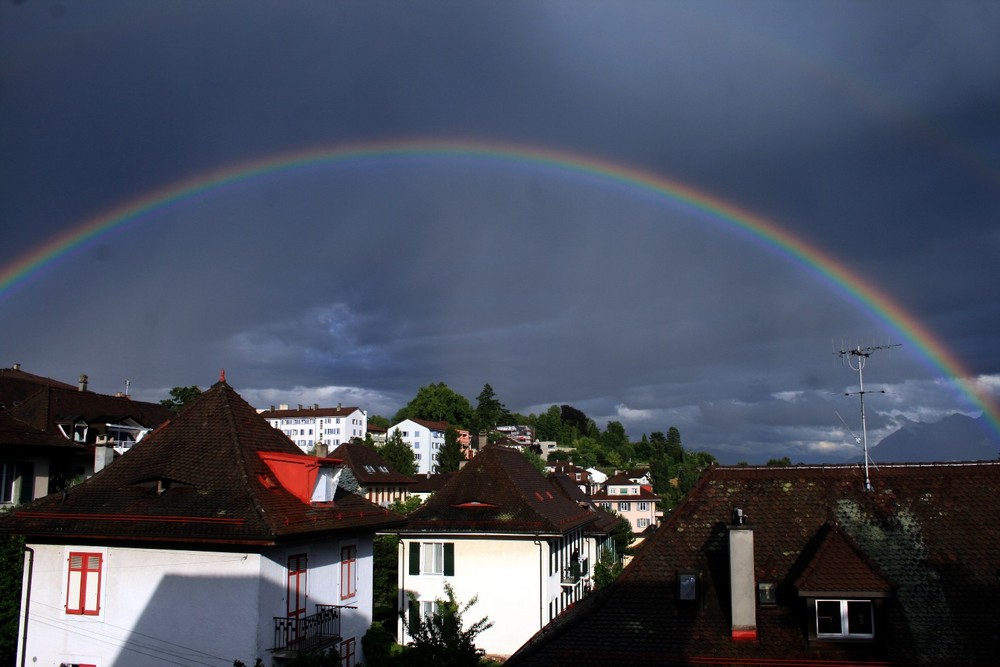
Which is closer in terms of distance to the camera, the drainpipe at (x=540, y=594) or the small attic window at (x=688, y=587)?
the small attic window at (x=688, y=587)

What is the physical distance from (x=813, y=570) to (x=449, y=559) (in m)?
25.3

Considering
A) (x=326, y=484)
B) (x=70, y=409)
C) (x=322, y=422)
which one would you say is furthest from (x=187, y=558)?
(x=322, y=422)

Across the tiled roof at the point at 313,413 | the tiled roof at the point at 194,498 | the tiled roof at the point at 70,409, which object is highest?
the tiled roof at the point at 313,413

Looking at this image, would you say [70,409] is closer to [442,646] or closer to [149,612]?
[149,612]

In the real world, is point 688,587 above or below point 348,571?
above

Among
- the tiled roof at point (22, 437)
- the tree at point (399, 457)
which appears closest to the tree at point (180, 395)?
the tree at point (399, 457)

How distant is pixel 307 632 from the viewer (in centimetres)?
2427

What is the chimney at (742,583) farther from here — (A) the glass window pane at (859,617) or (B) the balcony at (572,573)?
(B) the balcony at (572,573)

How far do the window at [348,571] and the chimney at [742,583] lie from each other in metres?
14.6

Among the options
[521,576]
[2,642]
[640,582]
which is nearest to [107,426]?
→ [2,642]

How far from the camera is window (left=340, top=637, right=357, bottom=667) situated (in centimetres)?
2655

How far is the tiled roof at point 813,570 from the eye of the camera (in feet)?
55.3

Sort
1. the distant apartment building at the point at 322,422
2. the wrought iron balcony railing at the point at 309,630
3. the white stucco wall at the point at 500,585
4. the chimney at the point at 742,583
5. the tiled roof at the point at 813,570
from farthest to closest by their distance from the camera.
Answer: the distant apartment building at the point at 322,422 → the white stucco wall at the point at 500,585 → the wrought iron balcony railing at the point at 309,630 → the chimney at the point at 742,583 → the tiled roof at the point at 813,570

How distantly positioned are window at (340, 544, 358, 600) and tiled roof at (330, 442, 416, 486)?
196 ft
